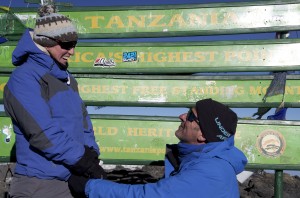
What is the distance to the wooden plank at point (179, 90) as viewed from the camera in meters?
6.37

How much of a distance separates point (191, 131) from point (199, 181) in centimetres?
49

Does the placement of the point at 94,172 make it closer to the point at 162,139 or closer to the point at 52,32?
the point at 52,32

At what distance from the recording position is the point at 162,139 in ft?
21.5

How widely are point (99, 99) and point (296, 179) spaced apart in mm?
13624

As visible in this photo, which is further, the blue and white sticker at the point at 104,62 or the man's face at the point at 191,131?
the blue and white sticker at the point at 104,62

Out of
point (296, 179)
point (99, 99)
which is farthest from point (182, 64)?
point (296, 179)

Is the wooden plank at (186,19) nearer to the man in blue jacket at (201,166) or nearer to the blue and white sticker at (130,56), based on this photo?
the blue and white sticker at (130,56)

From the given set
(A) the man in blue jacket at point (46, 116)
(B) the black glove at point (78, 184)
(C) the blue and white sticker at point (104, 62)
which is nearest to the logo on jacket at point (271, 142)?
(C) the blue and white sticker at point (104, 62)

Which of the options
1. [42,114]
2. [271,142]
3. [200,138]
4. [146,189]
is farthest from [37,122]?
[271,142]

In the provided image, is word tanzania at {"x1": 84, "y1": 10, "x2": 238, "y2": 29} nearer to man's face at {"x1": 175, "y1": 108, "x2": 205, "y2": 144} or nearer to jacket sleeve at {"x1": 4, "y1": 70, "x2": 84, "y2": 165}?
jacket sleeve at {"x1": 4, "y1": 70, "x2": 84, "y2": 165}

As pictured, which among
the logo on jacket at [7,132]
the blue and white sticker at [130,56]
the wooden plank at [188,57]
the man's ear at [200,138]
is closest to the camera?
the man's ear at [200,138]

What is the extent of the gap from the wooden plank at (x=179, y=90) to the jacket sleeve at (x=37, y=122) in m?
3.36

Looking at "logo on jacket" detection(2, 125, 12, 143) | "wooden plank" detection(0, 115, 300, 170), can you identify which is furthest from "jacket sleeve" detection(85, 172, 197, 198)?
"logo on jacket" detection(2, 125, 12, 143)

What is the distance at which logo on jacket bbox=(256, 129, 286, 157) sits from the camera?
21.0ft
